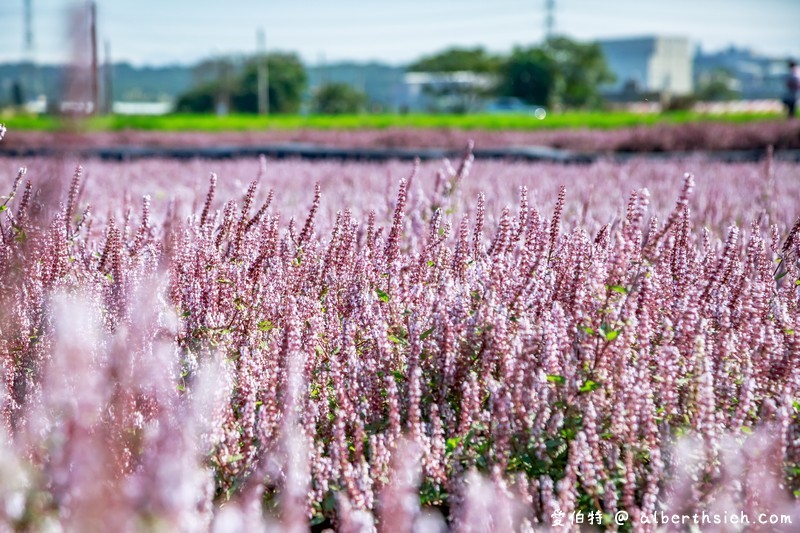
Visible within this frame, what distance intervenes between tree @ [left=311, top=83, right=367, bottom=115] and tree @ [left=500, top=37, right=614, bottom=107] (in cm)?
1896

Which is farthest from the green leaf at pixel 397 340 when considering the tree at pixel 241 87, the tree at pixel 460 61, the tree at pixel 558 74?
the tree at pixel 460 61

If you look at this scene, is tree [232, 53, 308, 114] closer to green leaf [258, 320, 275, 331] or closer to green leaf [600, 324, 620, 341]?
green leaf [258, 320, 275, 331]

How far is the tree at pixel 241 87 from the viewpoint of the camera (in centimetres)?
10606

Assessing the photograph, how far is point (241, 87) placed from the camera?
110312 millimetres

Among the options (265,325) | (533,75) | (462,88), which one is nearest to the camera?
(265,325)

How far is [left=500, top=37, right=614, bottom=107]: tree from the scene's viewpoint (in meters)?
94.1

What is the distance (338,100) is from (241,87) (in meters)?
12.3

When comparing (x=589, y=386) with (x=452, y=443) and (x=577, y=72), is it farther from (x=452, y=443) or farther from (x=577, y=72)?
(x=577, y=72)

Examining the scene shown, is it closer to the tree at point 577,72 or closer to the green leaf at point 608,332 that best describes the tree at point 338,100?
the tree at point 577,72

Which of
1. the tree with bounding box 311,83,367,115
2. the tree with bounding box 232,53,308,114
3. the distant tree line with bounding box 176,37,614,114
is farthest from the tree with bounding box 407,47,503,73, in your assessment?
the tree with bounding box 232,53,308,114

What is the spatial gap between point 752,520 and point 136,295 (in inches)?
71.4

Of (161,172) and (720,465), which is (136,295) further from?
(161,172)

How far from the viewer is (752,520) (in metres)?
2.03

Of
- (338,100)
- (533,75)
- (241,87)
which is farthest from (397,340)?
(338,100)
